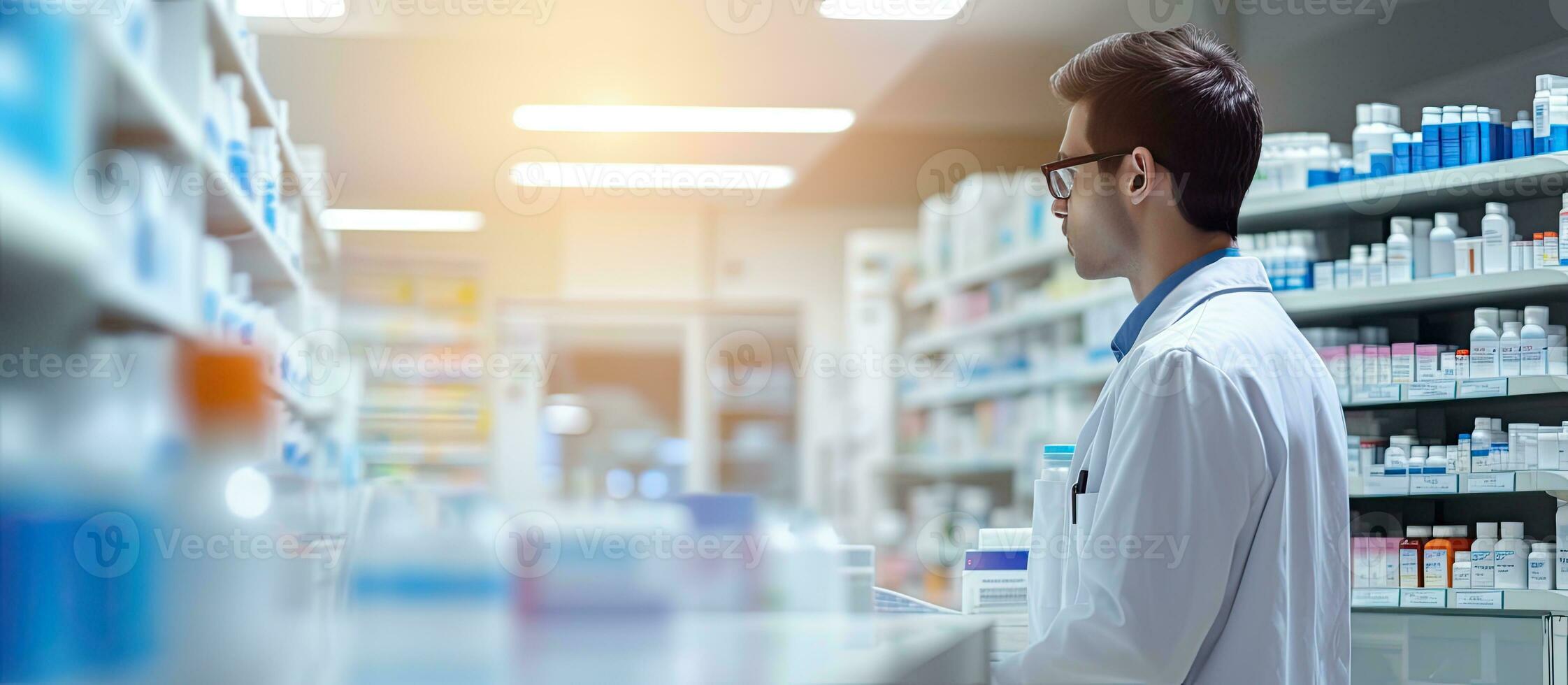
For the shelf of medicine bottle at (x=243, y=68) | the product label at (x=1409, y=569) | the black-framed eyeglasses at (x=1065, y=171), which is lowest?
the product label at (x=1409, y=569)

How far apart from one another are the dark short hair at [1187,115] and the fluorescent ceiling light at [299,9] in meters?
4.10

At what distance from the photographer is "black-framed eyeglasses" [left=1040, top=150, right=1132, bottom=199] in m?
1.22

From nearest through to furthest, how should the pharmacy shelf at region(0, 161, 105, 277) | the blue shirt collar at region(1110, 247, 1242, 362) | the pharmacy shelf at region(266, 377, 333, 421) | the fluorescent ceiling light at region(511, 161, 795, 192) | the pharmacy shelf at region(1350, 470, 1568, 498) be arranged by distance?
1. the pharmacy shelf at region(0, 161, 105, 277)
2. the blue shirt collar at region(1110, 247, 1242, 362)
3. the pharmacy shelf at region(1350, 470, 1568, 498)
4. the pharmacy shelf at region(266, 377, 333, 421)
5. the fluorescent ceiling light at region(511, 161, 795, 192)

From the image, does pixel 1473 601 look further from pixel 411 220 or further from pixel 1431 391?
pixel 411 220

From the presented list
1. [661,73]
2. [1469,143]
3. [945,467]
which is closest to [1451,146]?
[1469,143]

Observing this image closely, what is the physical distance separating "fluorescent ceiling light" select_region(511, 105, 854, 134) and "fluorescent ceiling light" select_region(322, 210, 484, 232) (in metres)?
2.11

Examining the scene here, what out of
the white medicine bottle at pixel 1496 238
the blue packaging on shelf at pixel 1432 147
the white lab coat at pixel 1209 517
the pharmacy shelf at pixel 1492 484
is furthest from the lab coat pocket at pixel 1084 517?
the blue packaging on shelf at pixel 1432 147

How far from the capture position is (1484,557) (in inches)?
82.6

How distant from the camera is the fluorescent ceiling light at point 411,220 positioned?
9078 mm

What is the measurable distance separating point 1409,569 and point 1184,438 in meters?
1.51

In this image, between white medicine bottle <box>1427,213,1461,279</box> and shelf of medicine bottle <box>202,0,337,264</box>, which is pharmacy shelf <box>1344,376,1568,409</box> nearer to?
white medicine bottle <box>1427,213,1461,279</box>

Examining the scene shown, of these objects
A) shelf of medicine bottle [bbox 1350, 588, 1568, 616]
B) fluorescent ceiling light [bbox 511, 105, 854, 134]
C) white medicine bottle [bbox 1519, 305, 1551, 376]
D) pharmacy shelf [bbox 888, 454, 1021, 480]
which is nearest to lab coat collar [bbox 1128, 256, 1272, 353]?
shelf of medicine bottle [bbox 1350, 588, 1568, 616]

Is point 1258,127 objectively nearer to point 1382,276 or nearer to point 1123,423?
point 1123,423

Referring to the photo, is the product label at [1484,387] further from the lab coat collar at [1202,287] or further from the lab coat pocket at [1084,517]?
the lab coat pocket at [1084,517]
